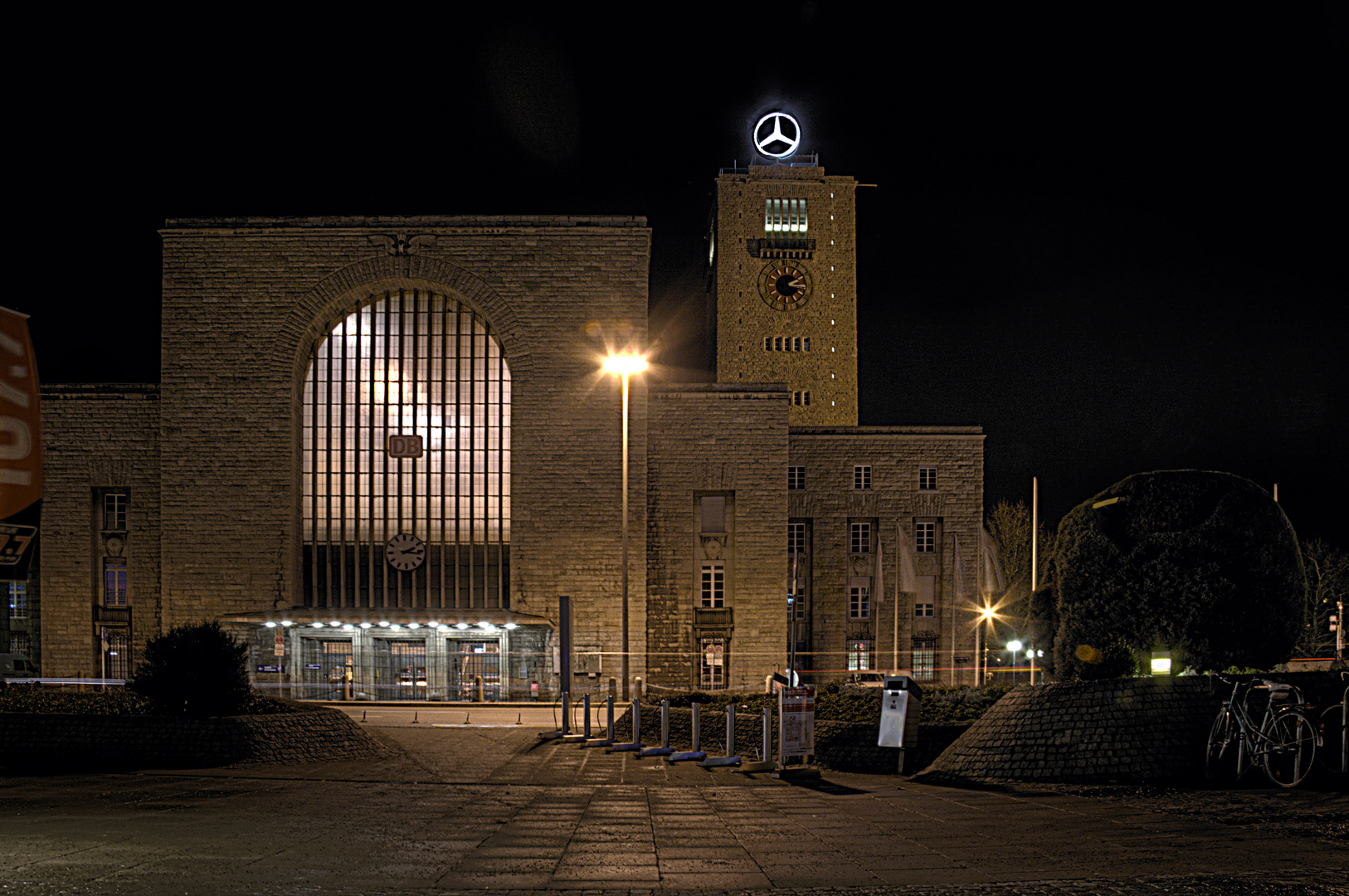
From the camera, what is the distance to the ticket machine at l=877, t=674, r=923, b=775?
14953 millimetres

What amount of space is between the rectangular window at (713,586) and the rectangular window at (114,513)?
788 inches

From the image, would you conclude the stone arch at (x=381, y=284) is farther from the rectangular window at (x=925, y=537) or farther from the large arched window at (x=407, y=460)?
the rectangular window at (x=925, y=537)

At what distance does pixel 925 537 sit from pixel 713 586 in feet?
36.4

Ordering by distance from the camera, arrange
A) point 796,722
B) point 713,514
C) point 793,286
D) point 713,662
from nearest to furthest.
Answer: point 796,722
point 713,662
point 713,514
point 793,286

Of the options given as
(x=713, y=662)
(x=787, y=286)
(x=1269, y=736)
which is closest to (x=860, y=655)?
(x=713, y=662)

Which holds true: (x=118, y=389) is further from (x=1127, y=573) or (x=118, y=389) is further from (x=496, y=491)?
(x=1127, y=573)

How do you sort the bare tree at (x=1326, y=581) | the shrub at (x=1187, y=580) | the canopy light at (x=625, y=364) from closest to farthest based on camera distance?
the shrub at (x=1187, y=580) → the canopy light at (x=625, y=364) → the bare tree at (x=1326, y=581)

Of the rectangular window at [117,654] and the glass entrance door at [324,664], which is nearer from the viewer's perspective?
the glass entrance door at [324,664]

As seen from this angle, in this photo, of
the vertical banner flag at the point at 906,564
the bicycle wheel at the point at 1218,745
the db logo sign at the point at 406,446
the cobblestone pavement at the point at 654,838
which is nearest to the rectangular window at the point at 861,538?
the vertical banner flag at the point at 906,564

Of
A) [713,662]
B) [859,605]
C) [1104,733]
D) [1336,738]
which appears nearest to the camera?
[1336,738]

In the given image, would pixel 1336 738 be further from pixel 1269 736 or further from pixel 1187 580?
pixel 1187 580

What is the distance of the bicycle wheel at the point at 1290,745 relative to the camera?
40.1 ft

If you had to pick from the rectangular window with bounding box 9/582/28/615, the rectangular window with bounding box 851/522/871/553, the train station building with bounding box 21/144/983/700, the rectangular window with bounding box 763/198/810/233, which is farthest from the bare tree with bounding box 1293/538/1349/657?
Answer: the rectangular window with bounding box 9/582/28/615

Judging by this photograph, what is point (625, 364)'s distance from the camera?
26.8 meters
